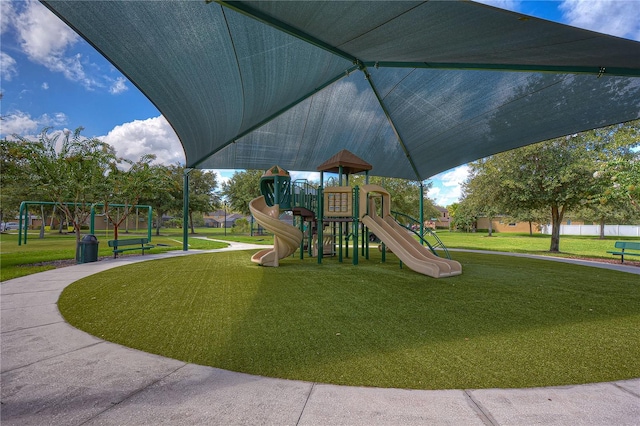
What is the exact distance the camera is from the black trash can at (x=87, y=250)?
10.4 metres

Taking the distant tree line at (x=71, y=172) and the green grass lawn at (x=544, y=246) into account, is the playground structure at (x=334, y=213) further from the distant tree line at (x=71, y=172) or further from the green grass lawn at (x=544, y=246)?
the green grass lawn at (x=544, y=246)

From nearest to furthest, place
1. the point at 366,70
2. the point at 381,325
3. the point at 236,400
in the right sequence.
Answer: the point at 236,400
the point at 381,325
the point at 366,70

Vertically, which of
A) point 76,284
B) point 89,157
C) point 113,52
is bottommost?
point 76,284

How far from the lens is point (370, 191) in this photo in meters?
10.6

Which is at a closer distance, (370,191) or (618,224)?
(370,191)

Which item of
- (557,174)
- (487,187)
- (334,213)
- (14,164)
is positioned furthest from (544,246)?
(14,164)

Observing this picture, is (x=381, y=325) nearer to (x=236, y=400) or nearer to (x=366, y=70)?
(x=236, y=400)

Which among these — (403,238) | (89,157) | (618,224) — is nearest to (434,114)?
(403,238)

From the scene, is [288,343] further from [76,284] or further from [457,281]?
[76,284]

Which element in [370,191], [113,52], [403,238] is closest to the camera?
[113,52]

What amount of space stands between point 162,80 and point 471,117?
368 inches

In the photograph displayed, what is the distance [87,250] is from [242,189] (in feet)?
76.0

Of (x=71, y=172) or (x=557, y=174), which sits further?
(x=557, y=174)

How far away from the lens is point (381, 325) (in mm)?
4199
